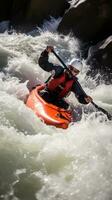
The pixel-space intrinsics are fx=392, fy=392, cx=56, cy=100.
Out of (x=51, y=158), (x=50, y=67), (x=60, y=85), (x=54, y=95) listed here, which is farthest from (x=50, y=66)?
(x=51, y=158)

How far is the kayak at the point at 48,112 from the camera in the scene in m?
6.40

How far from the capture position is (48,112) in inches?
263

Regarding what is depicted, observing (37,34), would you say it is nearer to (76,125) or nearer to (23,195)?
(76,125)

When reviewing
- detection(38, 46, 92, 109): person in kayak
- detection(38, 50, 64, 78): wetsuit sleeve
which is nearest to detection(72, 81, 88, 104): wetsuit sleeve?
detection(38, 46, 92, 109): person in kayak

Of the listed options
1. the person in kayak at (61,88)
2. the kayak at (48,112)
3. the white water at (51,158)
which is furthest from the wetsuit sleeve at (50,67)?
the white water at (51,158)

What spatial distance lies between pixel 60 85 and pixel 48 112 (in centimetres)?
95

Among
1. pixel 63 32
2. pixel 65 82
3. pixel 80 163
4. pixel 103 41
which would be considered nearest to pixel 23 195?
pixel 80 163

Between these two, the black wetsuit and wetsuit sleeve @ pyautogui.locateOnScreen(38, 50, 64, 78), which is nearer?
the black wetsuit

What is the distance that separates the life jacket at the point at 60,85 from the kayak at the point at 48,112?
328mm

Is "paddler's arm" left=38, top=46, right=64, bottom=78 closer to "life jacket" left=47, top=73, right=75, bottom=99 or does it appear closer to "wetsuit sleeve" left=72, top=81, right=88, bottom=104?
"life jacket" left=47, top=73, right=75, bottom=99

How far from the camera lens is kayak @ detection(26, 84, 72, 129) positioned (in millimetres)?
6398

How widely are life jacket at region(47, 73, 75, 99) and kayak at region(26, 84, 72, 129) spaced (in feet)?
1.08

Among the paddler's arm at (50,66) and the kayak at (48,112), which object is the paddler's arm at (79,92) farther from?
the kayak at (48,112)

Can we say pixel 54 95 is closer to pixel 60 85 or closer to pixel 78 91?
pixel 60 85
